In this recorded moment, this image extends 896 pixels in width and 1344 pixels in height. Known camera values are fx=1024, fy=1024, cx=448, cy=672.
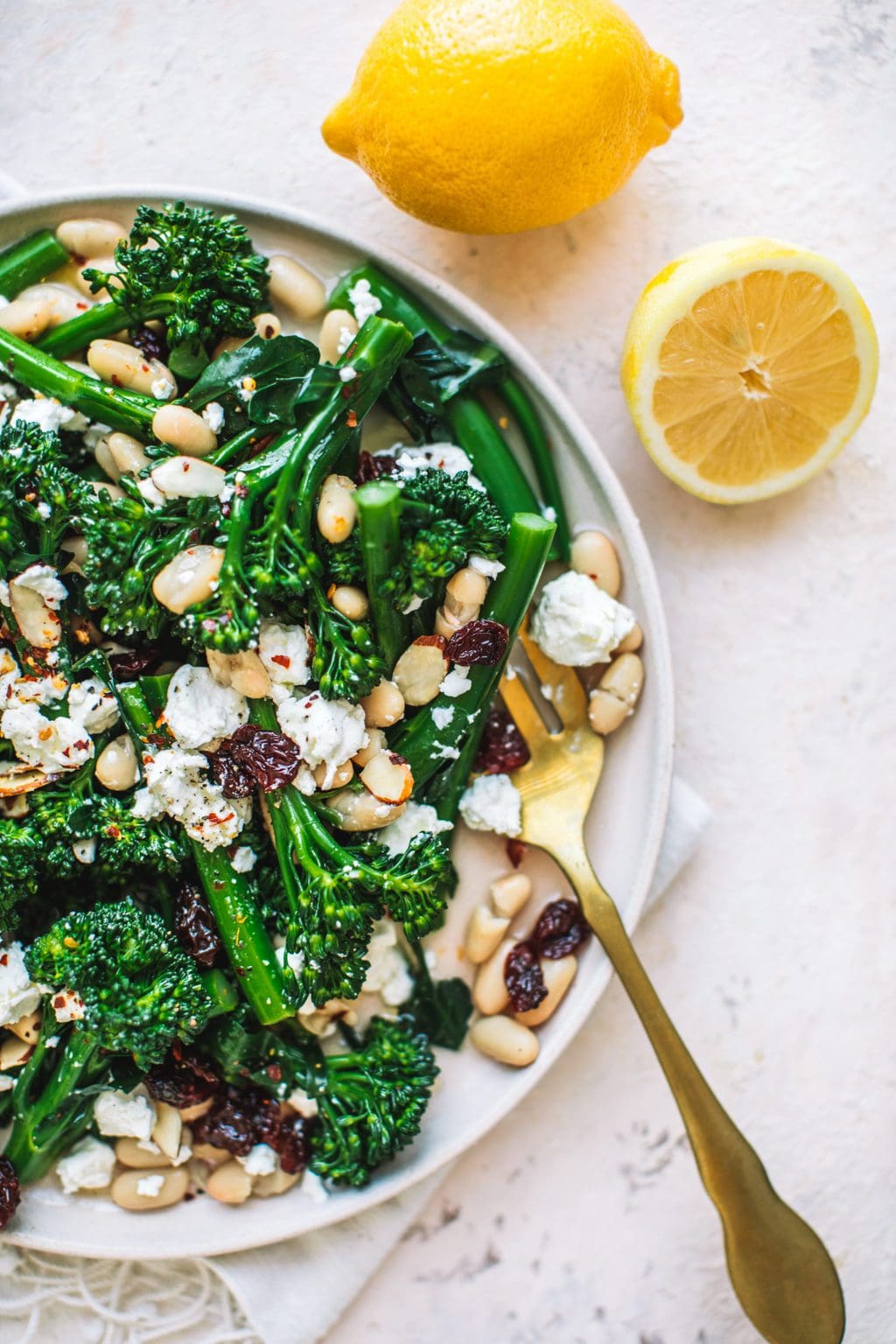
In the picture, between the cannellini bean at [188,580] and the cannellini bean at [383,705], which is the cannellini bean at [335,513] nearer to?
the cannellini bean at [188,580]

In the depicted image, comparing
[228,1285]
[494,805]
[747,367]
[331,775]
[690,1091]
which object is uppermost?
[747,367]

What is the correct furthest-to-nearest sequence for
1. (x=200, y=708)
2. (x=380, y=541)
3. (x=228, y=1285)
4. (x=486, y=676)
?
(x=228, y=1285), (x=486, y=676), (x=200, y=708), (x=380, y=541)

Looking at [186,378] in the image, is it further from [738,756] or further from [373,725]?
[738,756]

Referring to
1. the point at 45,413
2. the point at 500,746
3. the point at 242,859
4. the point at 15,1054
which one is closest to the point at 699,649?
the point at 500,746

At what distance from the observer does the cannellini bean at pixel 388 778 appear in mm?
1855

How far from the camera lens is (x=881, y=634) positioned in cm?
231

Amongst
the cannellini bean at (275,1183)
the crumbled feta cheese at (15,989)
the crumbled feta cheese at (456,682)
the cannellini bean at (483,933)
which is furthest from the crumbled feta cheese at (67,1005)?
the crumbled feta cheese at (456,682)

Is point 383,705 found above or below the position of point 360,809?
above

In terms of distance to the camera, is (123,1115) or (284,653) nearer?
(284,653)

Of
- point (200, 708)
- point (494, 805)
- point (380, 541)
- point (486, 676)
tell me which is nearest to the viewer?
point (380, 541)

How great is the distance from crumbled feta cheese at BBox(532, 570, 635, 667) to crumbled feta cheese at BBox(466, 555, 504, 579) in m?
0.19

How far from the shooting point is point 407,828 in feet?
6.48

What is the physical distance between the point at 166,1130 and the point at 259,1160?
197 mm

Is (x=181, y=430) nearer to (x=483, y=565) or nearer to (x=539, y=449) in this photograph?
(x=483, y=565)
